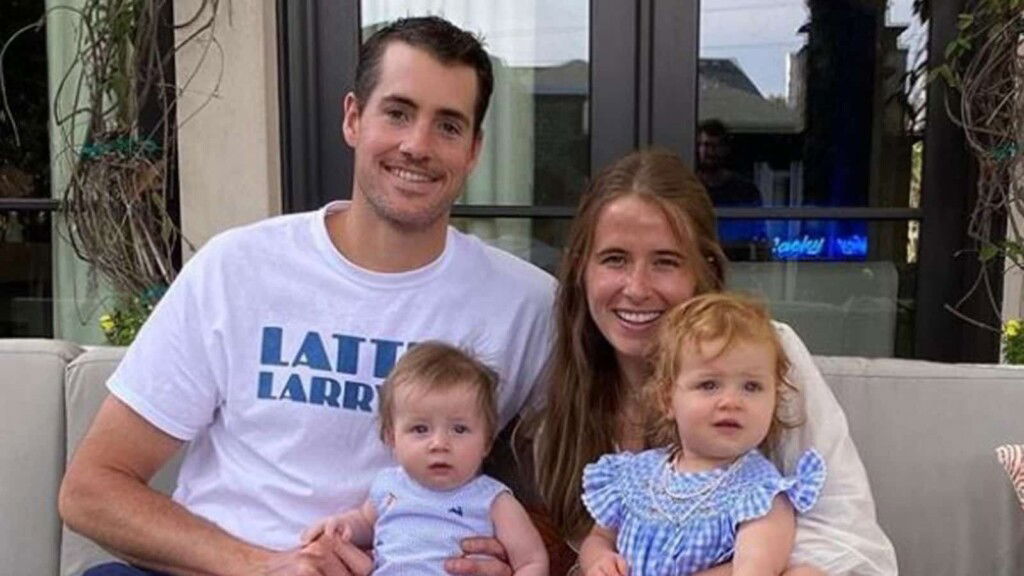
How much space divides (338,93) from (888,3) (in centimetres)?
179

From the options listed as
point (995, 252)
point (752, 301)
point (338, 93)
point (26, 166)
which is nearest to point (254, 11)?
point (338, 93)

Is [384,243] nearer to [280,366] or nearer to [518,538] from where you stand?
[280,366]

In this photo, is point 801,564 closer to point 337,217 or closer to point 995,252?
point 337,217

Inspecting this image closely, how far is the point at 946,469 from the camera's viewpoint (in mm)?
1721

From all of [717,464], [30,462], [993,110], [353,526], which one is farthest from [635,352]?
[993,110]

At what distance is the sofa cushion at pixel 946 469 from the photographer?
5.63 ft

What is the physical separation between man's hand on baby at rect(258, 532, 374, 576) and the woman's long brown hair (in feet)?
1.10

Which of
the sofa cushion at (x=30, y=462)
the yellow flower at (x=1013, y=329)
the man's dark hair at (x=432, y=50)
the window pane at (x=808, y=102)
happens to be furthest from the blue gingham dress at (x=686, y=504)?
the window pane at (x=808, y=102)

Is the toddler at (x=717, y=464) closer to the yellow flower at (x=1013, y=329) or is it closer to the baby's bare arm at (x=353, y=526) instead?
the baby's bare arm at (x=353, y=526)

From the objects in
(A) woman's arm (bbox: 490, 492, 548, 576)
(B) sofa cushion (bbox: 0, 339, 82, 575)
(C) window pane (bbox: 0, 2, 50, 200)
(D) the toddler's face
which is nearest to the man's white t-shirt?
(A) woman's arm (bbox: 490, 492, 548, 576)

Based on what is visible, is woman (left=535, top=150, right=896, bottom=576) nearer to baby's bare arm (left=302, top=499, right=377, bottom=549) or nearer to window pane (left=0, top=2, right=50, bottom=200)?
baby's bare arm (left=302, top=499, right=377, bottom=549)

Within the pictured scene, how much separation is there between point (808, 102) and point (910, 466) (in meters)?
1.75

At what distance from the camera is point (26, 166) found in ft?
11.0

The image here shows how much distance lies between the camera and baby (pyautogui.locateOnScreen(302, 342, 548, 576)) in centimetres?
154
